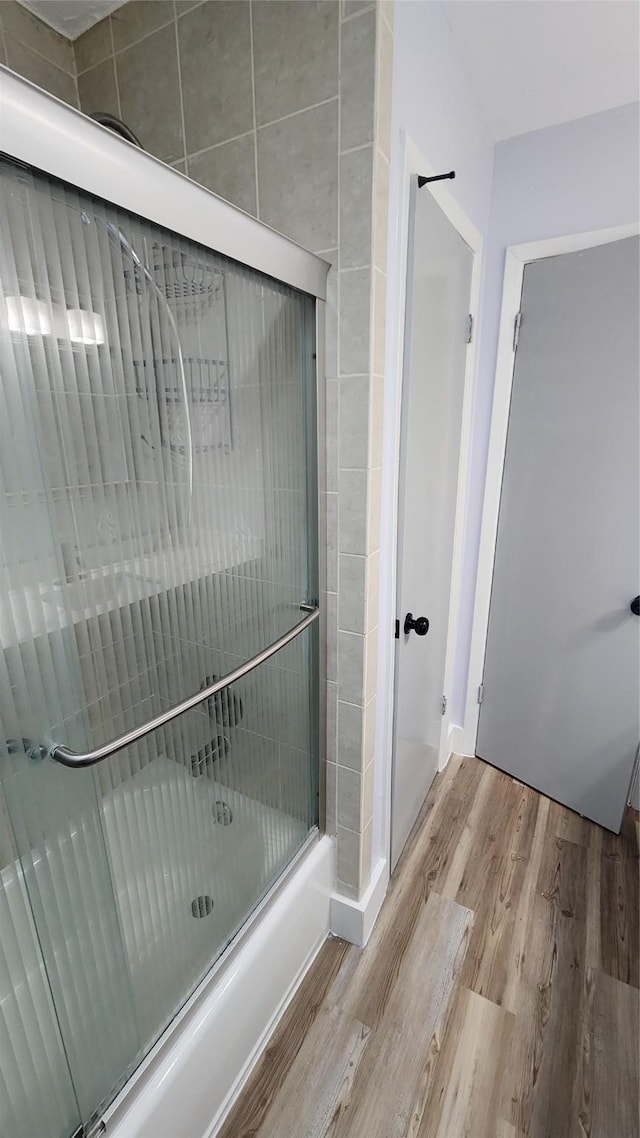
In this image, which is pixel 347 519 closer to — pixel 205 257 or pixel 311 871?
pixel 205 257

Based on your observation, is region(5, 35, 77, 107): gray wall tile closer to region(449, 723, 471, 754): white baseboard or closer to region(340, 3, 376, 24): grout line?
region(340, 3, 376, 24): grout line

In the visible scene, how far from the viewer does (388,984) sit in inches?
52.1

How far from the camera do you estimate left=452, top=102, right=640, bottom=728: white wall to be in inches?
58.0

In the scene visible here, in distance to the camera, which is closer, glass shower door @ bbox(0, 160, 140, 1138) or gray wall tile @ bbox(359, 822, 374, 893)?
glass shower door @ bbox(0, 160, 140, 1138)

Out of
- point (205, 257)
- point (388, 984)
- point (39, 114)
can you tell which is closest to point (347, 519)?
point (205, 257)

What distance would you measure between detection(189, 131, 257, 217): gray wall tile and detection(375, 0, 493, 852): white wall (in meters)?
0.30

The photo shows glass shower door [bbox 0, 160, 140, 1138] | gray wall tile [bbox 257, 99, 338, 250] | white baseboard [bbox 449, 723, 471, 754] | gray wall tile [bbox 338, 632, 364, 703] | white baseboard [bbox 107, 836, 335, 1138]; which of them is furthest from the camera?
white baseboard [bbox 449, 723, 471, 754]

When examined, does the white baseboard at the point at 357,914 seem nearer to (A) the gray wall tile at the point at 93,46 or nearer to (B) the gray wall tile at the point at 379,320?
(B) the gray wall tile at the point at 379,320

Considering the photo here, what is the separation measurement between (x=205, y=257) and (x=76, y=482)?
0.44 metres

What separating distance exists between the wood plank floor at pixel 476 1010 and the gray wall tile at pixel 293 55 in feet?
6.71

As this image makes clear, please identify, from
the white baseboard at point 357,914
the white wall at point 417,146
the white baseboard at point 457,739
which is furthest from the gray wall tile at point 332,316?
the white baseboard at point 457,739

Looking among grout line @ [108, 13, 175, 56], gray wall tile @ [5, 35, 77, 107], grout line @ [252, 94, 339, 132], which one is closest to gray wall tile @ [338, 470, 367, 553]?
grout line @ [252, 94, 339, 132]

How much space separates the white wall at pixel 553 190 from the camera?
1.47 metres

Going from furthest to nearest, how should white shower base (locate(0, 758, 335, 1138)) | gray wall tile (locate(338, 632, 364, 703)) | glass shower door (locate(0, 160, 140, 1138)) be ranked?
gray wall tile (locate(338, 632, 364, 703)), white shower base (locate(0, 758, 335, 1138)), glass shower door (locate(0, 160, 140, 1138))
